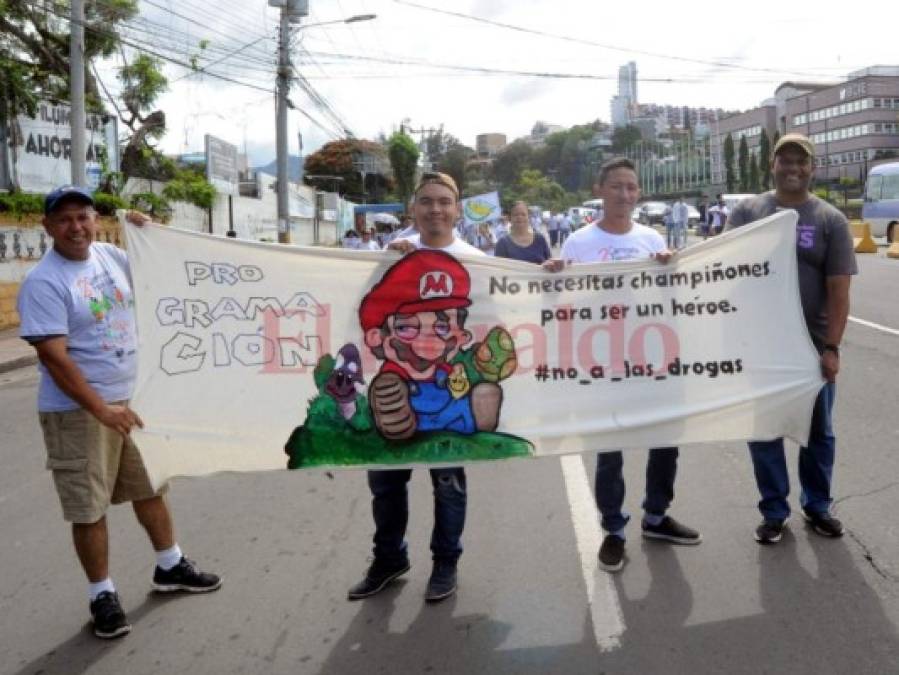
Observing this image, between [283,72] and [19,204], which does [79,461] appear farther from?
[283,72]

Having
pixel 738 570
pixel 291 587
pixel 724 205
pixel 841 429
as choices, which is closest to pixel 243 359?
pixel 291 587

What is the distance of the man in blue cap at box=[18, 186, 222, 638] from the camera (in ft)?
A: 10.8

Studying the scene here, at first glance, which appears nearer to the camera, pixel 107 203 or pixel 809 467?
pixel 809 467

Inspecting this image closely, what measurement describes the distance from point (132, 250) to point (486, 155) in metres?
170

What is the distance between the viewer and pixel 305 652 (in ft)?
10.6

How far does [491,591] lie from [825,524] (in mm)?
1718

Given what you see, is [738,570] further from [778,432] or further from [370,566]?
[370,566]

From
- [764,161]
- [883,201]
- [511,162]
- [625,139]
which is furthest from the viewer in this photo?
[625,139]

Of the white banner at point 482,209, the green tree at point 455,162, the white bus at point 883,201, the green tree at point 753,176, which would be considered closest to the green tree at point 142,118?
the white banner at point 482,209

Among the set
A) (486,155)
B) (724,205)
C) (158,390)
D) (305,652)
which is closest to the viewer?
(305,652)

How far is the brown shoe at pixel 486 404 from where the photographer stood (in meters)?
3.76

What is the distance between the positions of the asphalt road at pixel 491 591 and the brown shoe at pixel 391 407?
2.36 feet

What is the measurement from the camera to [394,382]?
12.3ft

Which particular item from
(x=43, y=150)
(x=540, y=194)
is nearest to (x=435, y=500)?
(x=43, y=150)
